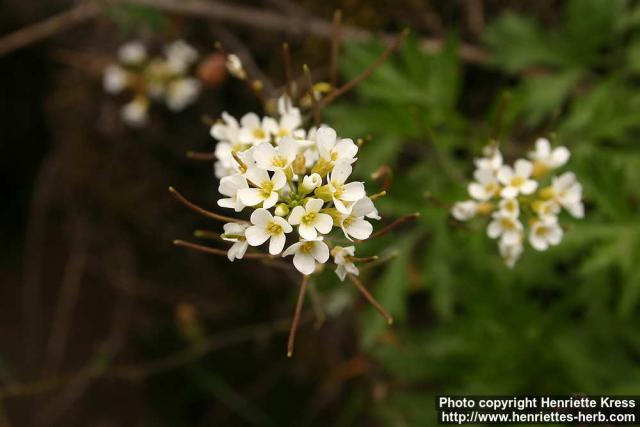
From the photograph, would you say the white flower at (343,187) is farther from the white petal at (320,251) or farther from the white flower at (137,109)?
the white flower at (137,109)

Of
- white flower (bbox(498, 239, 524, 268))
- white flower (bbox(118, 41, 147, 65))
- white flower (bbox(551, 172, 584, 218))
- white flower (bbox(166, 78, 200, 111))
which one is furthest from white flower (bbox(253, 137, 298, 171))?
white flower (bbox(118, 41, 147, 65))

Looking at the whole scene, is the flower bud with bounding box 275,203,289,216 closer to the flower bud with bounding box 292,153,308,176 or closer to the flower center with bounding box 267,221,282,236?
the flower center with bounding box 267,221,282,236

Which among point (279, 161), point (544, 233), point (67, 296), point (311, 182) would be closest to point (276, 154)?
point (279, 161)

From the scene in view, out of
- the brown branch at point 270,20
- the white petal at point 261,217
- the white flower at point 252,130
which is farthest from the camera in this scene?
the brown branch at point 270,20

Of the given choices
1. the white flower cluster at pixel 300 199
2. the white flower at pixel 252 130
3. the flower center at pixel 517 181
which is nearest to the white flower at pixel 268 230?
the white flower cluster at pixel 300 199

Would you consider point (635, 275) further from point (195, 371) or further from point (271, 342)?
point (195, 371)

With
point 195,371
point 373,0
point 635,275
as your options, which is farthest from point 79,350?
point 635,275

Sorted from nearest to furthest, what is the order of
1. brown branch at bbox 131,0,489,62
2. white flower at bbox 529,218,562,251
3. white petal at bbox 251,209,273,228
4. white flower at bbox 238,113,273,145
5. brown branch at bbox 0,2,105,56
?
white petal at bbox 251,209,273,228, white flower at bbox 238,113,273,145, white flower at bbox 529,218,562,251, brown branch at bbox 0,2,105,56, brown branch at bbox 131,0,489,62
